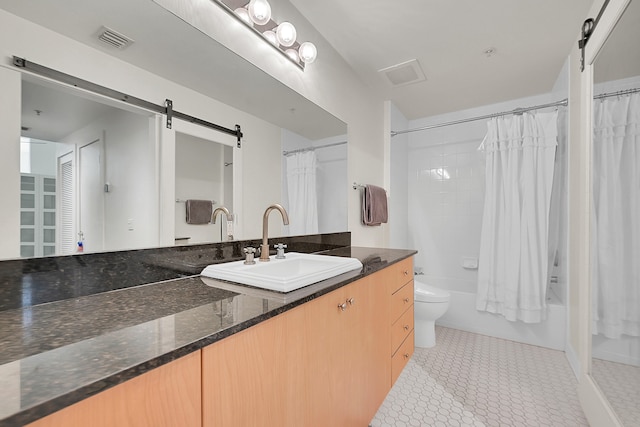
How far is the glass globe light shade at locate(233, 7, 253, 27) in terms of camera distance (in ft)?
4.22

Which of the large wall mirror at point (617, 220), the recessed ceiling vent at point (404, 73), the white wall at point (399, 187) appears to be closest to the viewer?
the large wall mirror at point (617, 220)

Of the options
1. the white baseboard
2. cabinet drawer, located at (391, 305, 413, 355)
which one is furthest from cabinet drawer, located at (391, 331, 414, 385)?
the white baseboard

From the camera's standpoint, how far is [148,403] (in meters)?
0.48

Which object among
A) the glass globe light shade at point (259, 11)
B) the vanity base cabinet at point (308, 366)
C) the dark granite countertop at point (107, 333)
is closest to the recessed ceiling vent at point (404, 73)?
the glass globe light shade at point (259, 11)

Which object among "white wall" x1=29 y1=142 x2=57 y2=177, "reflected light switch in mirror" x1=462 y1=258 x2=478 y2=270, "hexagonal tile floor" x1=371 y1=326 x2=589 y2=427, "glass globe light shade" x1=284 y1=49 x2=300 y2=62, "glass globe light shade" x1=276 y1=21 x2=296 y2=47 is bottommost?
"hexagonal tile floor" x1=371 y1=326 x2=589 y2=427

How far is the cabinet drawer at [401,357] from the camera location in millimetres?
1497

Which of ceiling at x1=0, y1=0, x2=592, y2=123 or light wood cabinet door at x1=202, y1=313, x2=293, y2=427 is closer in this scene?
light wood cabinet door at x1=202, y1=313, x2=293, y2=427

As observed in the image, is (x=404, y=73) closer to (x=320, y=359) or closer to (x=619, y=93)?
(x=619, y=93)

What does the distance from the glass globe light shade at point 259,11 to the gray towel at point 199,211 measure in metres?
0.88

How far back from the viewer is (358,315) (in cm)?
114

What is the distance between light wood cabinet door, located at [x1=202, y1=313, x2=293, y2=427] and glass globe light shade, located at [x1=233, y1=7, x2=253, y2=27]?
4.23 feet

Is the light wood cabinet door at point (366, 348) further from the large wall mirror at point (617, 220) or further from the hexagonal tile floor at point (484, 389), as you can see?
the large wall mirror at point (617, 220)

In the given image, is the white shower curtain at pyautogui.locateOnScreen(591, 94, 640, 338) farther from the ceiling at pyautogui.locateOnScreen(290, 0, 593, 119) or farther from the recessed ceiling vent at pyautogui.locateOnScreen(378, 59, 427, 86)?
the recessed ceiling vent at pyautogui.locateOnScreen(378, 59, 427, 86)

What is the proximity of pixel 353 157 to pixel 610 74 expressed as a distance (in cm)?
143
